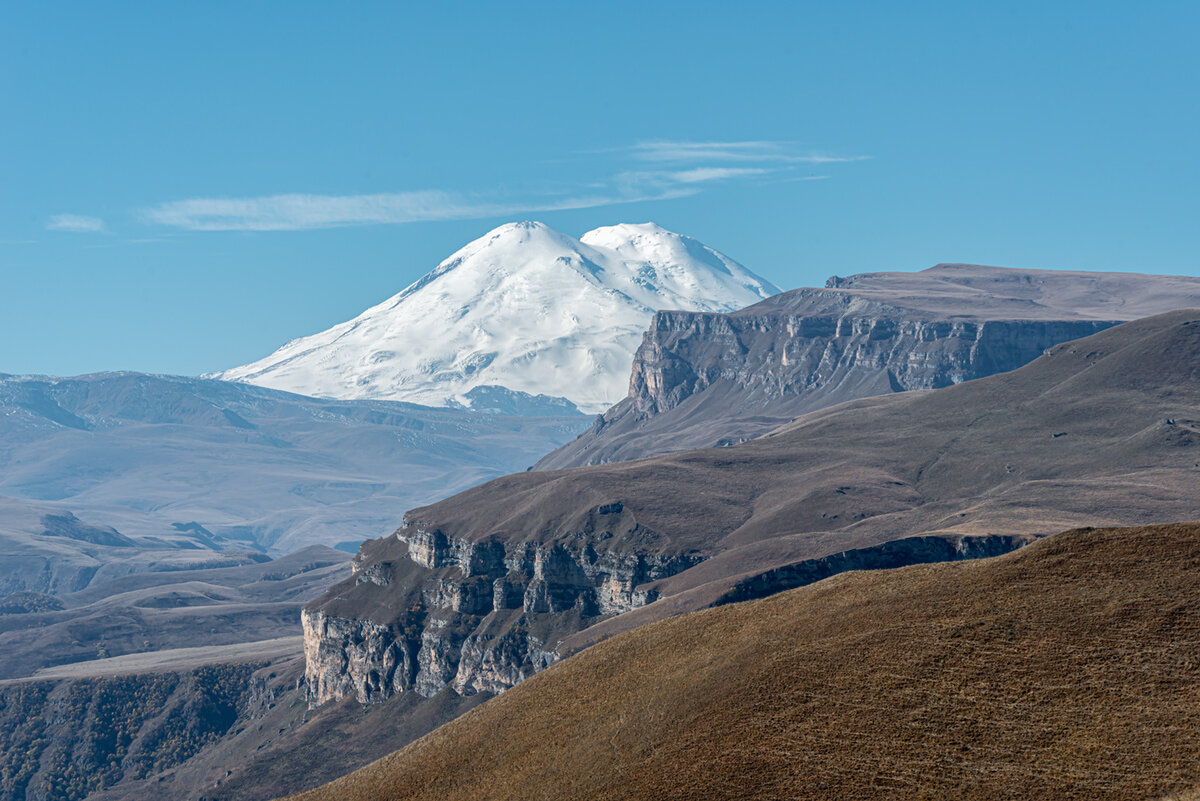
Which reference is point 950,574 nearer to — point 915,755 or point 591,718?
point 915,755

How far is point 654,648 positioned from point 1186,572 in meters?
34.5

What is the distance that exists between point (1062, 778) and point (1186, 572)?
60.1 feet

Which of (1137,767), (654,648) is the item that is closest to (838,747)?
(1137,767)

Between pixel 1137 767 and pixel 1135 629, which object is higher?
pixel 1135 629

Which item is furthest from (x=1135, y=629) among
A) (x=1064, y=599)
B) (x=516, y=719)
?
(x=516, y=719)

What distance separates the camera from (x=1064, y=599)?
68062 mm

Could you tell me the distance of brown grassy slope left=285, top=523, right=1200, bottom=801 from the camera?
5759cm

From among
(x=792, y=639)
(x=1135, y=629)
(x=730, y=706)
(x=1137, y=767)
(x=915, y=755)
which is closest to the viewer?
(x=1137, y=767)

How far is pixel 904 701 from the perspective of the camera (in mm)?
63688

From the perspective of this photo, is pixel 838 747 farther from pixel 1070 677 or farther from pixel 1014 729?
pixel 1070 677

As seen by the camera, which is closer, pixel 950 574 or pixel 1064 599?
pixel 1064 599

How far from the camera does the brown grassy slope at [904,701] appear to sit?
189 ft

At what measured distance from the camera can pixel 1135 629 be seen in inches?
2530

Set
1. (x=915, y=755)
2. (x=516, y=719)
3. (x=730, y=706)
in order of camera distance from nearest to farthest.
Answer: (x=915, y=755)
(x=730, y=706)
(x=516, y=719)
